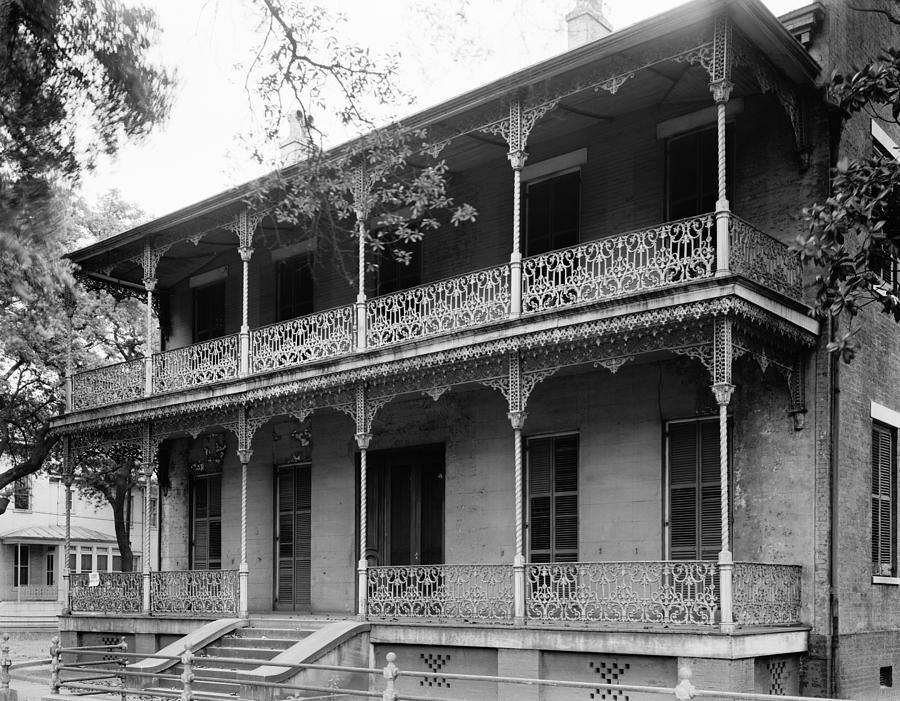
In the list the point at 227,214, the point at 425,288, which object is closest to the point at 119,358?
the point at 227,214

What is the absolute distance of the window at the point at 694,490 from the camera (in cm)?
1512

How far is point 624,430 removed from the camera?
53.1ft

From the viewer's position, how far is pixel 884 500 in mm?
16125

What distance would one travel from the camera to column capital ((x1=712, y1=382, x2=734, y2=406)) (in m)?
13.2

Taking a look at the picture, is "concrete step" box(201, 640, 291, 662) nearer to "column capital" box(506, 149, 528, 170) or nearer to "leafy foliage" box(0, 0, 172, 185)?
"column capital" box(506, 149, 528, 170)

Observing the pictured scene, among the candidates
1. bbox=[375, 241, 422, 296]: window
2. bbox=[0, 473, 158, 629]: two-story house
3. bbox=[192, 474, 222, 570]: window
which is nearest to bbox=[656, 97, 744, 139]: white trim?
bbox=[375, 241, 422, 296]: window

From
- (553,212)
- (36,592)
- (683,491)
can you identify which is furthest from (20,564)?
(683,491)

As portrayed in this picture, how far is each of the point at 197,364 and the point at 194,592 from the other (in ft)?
13.1

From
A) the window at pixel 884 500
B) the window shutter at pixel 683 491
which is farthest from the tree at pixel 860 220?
the window at pixel 884 500

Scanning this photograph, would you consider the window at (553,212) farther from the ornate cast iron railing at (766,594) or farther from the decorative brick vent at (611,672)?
the decorative brick vent at (611,672)

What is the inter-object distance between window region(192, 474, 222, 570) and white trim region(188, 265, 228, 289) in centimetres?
402

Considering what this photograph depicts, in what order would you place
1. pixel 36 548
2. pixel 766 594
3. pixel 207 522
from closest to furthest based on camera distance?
pixel 766 594 → pixel 207 522 → pixel 36 548

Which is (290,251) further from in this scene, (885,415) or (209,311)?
(885,415)

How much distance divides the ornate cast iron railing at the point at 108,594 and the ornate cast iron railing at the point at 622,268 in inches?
391
